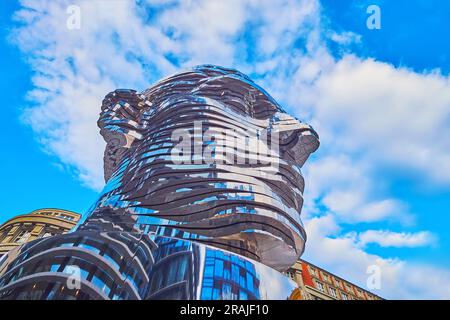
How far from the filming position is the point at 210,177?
1012cm

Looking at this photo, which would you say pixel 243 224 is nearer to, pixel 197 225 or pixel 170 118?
pixel 197 225

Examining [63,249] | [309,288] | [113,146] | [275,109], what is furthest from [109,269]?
[309,288]

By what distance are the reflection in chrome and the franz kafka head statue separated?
0.13ft

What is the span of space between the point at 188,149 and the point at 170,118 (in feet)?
9.75

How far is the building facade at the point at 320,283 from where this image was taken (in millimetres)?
32469

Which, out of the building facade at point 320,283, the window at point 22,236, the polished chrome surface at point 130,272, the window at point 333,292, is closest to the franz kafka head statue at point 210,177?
the polished chrome surface at point 130,272

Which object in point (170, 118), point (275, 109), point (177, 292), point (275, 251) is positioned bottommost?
point (177, 292)

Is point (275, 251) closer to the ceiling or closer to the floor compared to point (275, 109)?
closer to the floor

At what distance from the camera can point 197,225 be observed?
893 cm

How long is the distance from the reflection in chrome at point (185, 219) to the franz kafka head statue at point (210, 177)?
40 millimetres

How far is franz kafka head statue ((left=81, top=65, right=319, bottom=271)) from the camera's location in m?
9.11

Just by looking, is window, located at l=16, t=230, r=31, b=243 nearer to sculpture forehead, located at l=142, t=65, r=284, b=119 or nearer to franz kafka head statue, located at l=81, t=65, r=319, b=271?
franz kafka head statue, located at l=81, t=65, r=319, b=271

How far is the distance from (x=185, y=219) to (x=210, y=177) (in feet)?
5.80
